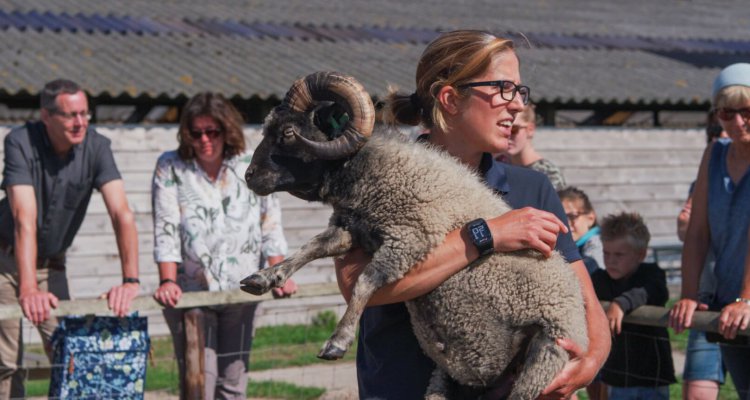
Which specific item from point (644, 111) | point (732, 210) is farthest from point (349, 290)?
point (644, 111)

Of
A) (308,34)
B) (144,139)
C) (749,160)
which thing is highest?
(308,34)

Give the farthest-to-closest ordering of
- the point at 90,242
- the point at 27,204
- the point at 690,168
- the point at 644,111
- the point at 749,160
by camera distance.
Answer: the point at 644,111 < the point at 690,168 < the point at 90,242 < the point at 27,204 < the point at 749,160

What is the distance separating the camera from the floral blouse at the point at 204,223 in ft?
21.0

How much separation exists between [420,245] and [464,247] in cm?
14

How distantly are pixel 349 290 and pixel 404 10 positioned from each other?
55.0 ft

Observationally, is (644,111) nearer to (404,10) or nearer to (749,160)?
(404,10)

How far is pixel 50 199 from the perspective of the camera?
21.4 ft

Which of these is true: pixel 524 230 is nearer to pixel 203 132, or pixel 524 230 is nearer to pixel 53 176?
pixel 203 132

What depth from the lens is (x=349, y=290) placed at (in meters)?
3.36

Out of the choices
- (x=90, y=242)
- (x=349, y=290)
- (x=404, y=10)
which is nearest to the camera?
(x=349, y=290)

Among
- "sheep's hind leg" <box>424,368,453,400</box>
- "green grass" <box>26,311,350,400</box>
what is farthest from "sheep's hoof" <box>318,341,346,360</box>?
"green grass" <box>26,311,350,400</box>

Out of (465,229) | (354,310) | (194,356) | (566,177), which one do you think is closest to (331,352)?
(354,310)

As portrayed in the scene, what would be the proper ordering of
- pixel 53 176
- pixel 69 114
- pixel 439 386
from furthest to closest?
pixel 53 176 → pixel 69 114 → pixel 439 386

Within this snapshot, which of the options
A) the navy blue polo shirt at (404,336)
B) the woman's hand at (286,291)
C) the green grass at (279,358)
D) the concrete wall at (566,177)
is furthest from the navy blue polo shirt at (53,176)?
the concrete wall at (566,177)
